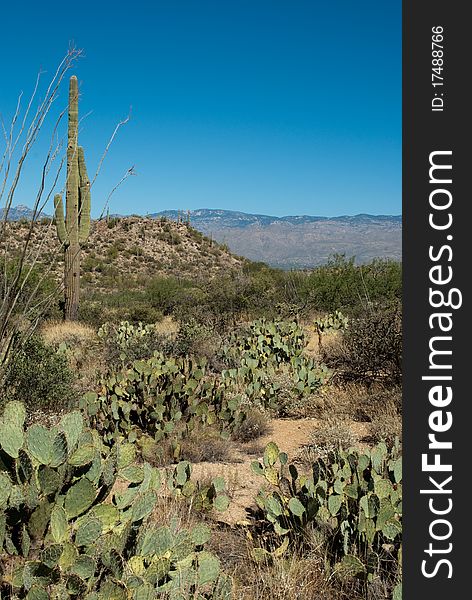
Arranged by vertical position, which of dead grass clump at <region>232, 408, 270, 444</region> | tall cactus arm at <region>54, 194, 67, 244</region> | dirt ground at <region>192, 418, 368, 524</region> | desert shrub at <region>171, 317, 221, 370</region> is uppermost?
tall cactus arm at <region>54, 194, 67, 244</region>

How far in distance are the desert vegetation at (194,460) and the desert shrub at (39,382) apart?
0.06ft

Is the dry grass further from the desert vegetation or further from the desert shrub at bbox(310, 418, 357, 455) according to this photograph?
the desert shrub at bbox(310, 418, 357, 455)

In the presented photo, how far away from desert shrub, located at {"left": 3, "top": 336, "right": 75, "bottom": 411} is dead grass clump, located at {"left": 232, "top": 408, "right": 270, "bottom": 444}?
1784 mm

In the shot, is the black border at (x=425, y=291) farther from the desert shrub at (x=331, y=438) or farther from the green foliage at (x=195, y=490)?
the desert shrub at (x=331, y=438)

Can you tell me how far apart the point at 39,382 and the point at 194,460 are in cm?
201

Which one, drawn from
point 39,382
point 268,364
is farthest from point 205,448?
point 268,364

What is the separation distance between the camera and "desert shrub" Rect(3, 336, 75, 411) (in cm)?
629

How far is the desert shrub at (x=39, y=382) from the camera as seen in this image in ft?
20.6

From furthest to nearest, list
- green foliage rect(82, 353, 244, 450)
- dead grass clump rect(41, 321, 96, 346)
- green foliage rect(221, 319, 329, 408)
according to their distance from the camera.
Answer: dead grass clump rect(41, 321, 96, 346)
green foliage rect(221, 319, 329, 408)
green foliage rect(82, 353, 244, 450)

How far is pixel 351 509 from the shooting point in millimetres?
3514

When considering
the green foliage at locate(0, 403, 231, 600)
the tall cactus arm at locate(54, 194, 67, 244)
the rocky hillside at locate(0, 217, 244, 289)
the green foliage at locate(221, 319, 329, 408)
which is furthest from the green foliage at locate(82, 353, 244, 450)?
the rocky hillside at locate(0, 217, 244, 289)

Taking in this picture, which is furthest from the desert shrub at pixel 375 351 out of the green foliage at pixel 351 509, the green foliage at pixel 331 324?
the green foliage at pixel 351 509

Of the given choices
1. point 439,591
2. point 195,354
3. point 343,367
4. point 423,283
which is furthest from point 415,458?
point 195,354

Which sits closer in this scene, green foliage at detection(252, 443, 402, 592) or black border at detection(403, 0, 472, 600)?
black border at detection(403, 0, 472, 600)
